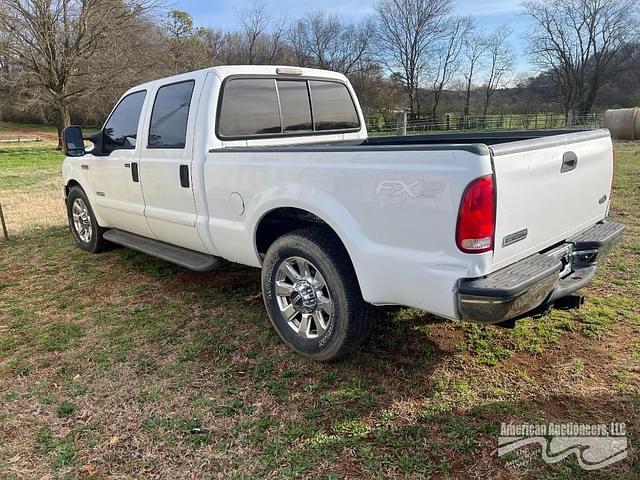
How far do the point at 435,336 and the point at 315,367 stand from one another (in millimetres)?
921

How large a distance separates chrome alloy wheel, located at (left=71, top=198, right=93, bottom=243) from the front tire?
134 inches

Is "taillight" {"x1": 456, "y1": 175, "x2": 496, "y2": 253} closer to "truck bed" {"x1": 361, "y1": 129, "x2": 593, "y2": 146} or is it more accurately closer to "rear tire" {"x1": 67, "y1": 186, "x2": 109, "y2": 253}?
"truck bed" {"x1": 361, "y1": 129, "x2": 593, "y2": 146}

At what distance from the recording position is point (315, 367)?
3.13m

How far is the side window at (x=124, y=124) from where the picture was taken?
4570 mm

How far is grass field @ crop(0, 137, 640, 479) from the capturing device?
2342 millimetres

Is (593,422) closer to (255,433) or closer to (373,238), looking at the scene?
(373,238)

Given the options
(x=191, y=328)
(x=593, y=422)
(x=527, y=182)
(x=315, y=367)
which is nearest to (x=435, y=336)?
(x=315, y=367)

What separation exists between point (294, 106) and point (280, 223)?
1266 mm

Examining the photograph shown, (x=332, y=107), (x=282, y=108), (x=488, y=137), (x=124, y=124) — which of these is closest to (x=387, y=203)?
(x=488, y=137)

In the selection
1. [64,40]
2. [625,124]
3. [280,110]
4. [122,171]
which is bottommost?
[625,124]

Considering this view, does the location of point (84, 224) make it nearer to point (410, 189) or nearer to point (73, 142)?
point (73, 142)

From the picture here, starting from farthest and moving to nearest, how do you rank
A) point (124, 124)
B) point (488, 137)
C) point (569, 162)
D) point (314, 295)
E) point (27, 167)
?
point (27, 167) < point (124, 124) < point (488, 137) < point (314, 295) < point (569, 162)

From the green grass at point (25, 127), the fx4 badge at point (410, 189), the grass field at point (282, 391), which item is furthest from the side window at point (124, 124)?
the green grass at point (25, 127)

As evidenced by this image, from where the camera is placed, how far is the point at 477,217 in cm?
221
